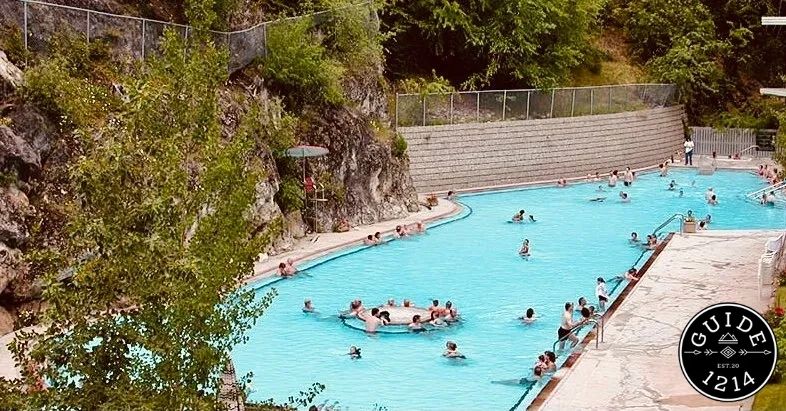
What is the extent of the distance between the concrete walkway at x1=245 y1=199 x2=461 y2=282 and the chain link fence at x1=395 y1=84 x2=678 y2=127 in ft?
19.5

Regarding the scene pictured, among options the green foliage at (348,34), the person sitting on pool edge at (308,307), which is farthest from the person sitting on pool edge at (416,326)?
the green foliage at (348,34)

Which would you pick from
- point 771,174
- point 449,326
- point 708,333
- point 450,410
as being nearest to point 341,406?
point 450,410

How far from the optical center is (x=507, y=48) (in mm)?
48062

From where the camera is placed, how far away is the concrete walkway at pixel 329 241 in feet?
90.3

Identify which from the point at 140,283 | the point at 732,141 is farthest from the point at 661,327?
the point at 732,141

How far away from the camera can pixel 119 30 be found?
2594cm

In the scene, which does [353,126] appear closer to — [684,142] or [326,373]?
[326,373]

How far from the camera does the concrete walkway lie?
90.3 feet

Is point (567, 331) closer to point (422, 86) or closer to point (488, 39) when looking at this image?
point (422, 86)

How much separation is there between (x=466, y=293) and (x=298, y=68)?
9419 mm

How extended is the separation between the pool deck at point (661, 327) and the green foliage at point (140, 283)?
25.3ft

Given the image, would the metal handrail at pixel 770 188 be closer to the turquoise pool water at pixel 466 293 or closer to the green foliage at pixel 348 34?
the turquoise pool water at pixel 466 293

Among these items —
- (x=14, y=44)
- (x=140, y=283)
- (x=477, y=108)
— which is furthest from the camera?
(x=477, y=108)

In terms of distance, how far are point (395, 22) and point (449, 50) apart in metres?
3.02
